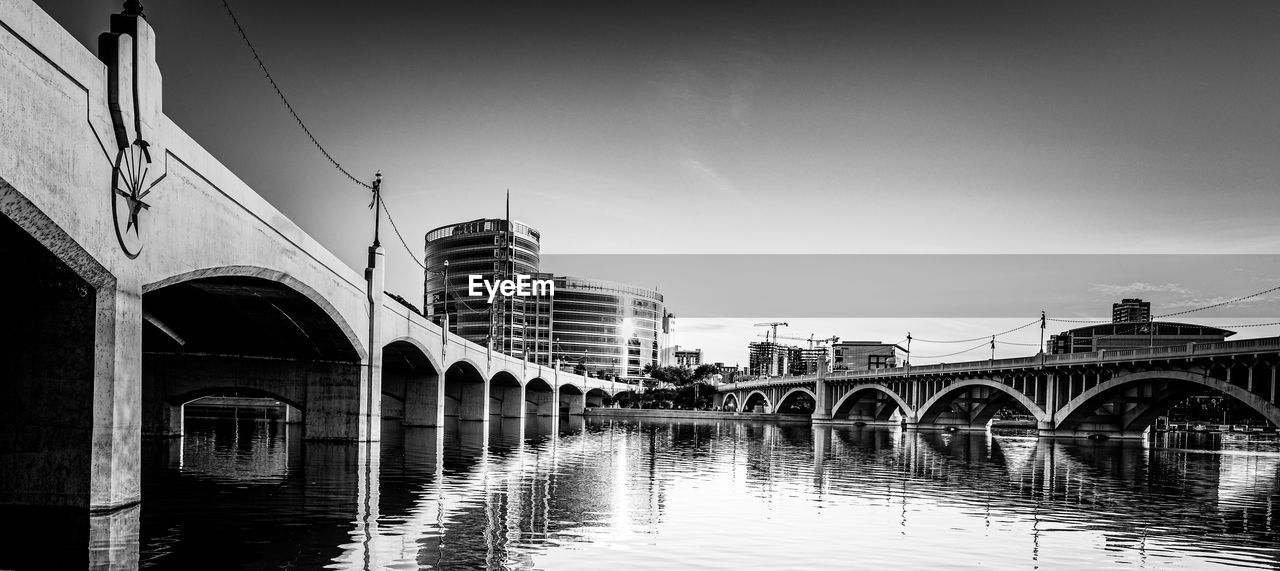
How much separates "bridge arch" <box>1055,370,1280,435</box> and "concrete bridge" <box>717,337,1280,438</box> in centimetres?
8

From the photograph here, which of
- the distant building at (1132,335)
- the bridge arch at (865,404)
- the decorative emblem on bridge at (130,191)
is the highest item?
the decorative emblem on bridge at (130,191)

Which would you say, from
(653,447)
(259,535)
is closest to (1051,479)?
(653,447)

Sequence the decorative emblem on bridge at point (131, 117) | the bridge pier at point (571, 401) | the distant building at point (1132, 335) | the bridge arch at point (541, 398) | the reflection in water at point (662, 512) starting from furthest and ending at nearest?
1. the distant building at point (1132, 335)
2. the bridge pier at point (571, 401)
3. the bridge arch at point (541, 398)
4. the decorative emblem on bridge at point (131, 117)
5. the reflection in water at point (662, 512)

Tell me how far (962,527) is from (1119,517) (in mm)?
6976

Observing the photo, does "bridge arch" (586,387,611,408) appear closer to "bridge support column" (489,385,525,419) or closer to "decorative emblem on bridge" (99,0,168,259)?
"bridge support column" (489,385,525,419)

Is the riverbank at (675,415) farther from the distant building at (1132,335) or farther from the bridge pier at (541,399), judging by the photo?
the distant building at (1132,335)

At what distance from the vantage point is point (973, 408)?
119375 mm

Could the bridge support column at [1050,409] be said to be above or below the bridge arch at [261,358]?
below

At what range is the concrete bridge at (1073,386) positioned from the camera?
199 feet

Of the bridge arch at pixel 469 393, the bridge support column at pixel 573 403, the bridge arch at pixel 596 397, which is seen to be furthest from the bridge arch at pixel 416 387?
the bridge arch at pixel 596 397

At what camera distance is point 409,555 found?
1709 centimetres

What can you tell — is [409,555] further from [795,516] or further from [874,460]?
[874,460]

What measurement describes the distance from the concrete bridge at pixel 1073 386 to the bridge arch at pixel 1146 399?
0.28 feet

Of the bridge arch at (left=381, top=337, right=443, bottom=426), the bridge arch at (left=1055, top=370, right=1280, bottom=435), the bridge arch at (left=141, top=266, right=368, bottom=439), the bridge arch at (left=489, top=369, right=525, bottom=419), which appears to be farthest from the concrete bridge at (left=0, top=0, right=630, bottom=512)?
the bridge arch at (left=489, top=369, right=525, bottom=419)
